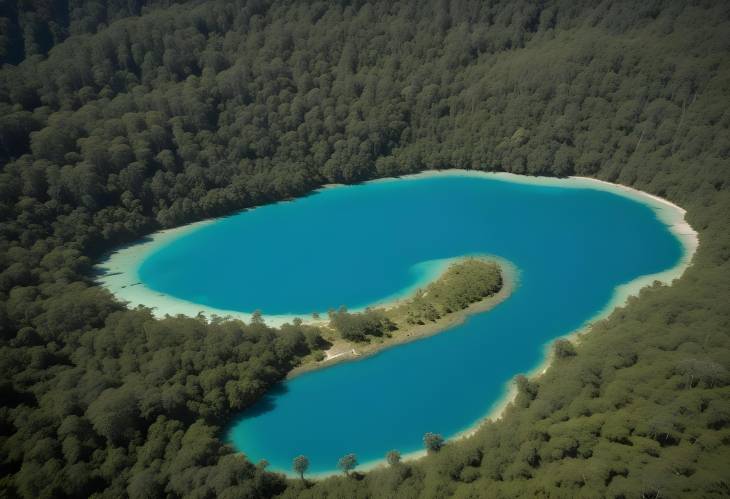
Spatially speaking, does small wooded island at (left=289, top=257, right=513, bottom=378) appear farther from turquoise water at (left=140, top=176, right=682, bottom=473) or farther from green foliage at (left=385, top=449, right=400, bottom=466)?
green foliage at (left=385, top=449, right=400, bottom=466)

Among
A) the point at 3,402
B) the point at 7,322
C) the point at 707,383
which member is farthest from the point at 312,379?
the point at 707,383

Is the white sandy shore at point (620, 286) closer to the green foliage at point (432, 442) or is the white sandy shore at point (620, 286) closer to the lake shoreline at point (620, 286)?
the lake shoreline at point (620, 286)

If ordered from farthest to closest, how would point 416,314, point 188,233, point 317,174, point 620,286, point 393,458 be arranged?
point 317,174
point 188,233
point 620,286
point 416,314
point 393,458

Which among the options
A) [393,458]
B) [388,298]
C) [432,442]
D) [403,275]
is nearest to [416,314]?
[388,298]

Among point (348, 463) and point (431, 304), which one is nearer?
point (348, 463)

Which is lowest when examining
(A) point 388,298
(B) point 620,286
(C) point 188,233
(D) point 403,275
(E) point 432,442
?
(B) point 620,286

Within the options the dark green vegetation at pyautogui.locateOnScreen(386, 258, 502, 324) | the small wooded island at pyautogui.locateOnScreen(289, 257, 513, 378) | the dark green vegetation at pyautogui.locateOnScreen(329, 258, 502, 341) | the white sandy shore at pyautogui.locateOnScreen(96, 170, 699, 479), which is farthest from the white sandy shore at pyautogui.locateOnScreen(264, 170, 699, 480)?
the dark green vegetation at pyautogui.locateOnScreen(329, 258, 502, 341)

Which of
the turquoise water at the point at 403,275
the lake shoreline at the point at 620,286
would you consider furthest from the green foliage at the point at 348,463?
the turquoise water at the point at 403,275

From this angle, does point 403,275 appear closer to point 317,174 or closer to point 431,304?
point 431,304
